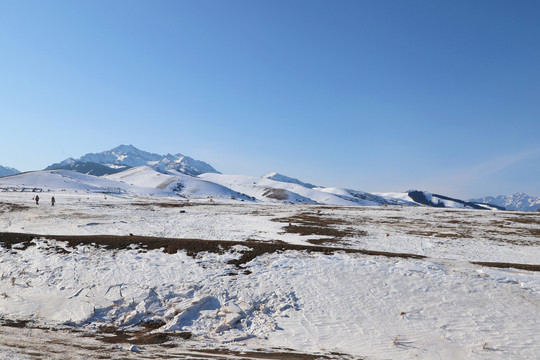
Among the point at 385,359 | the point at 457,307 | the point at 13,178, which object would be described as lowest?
the point at 385,359

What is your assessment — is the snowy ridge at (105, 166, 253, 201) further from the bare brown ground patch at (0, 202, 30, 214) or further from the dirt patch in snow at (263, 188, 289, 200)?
the bare brown ground patch at (0, 202, 30, 214)

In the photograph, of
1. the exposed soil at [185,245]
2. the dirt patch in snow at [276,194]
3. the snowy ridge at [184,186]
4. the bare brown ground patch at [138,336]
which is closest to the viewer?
the bare brown ground patch at [138,336]

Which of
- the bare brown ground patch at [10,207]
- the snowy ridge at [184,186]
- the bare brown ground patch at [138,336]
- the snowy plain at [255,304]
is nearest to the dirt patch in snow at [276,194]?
the snowy ridge at [184,186]

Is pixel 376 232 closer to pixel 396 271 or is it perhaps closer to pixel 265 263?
pixel 396 271

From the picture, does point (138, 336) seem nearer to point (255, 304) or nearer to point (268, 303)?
point (255, 304)

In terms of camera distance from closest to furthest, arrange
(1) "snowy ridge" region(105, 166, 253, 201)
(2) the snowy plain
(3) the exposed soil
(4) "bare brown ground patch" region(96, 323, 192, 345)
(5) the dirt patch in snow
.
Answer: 1. (2) the snowy plain
2. (4) "bare brown ground patch" region(96, 323, 192, 345)
3. (3) the exposed soil
4. (1) "snowy ridge" region(105, 166, 253, 201)
5. (5) the dirt patch in snow

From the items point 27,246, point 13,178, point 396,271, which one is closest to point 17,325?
point 27,246

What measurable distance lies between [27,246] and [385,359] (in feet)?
77.4

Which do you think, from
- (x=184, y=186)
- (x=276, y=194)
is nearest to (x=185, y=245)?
(x=184, y=186)

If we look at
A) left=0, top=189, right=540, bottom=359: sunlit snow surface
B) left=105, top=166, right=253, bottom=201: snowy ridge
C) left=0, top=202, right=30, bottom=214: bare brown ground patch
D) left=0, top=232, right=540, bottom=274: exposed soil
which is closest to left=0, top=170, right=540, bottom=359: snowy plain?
left=0, top=189, right=540, bottom=359: sunlit snow surface

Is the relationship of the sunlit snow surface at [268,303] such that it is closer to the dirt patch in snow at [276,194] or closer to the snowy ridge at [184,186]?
the snowy ridge at [184,186]

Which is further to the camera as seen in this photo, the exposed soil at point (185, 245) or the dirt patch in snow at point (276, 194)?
the dirt patch in snow at point (276, 194)

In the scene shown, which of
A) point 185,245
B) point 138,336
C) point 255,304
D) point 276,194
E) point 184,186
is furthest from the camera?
point 276,194

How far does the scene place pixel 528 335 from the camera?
12336 mm
